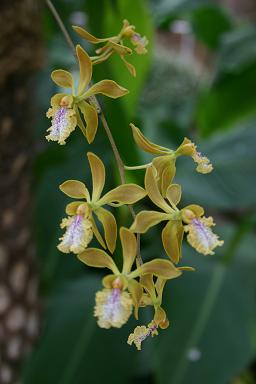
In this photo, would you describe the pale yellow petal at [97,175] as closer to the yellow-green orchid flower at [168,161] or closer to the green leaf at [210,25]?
the yellow-green orchid flower at [168,161]

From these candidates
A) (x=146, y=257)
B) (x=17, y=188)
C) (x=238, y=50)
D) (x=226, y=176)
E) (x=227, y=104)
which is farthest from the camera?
(x=238, y=50)

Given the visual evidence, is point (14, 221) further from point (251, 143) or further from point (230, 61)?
point (230, 61)

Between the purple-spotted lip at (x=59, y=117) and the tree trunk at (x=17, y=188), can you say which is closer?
the purple-spotted lip at (x=59, y=117)

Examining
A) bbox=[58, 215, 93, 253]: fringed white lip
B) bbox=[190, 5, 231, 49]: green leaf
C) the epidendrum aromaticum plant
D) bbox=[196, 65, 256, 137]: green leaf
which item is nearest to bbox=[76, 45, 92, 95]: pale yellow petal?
the epidendrum aromaticum plant

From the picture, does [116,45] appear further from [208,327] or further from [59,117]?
[208,327]

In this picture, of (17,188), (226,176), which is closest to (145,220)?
(17,188)

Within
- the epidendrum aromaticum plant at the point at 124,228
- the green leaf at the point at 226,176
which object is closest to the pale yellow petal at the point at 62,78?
the epidendrum aromaticum plant at the point at 124,228

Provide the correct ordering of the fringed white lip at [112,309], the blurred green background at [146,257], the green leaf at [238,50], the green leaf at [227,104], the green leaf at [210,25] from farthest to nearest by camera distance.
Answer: the green leaf at [210,25], the green leaf at [238,50], the green leaf at [227,104], the blurred green background at [146,257], the fringed white lip at [112,309]
